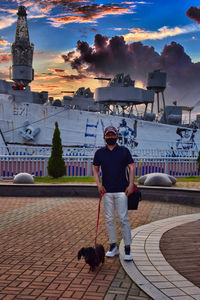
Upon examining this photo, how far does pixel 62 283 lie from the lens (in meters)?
4.49

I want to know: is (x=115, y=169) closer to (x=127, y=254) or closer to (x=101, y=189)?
(x=101, y=189)

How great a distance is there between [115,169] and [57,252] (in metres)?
2.02

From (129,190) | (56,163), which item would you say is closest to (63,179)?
(56,163)

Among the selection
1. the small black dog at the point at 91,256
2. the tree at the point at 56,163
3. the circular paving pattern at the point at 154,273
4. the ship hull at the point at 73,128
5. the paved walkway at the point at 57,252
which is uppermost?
the ship hull at the point at 73,128

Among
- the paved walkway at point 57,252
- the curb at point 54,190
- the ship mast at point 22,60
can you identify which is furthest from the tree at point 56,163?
the ship mast at point 22,60

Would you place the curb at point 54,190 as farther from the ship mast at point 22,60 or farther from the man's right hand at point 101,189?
the ship mast at point 22,60

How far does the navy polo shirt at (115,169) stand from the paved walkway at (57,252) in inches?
50.6

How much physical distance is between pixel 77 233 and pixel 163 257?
99.3 inches

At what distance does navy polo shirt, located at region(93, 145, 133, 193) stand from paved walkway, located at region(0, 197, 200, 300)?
4.22 feet

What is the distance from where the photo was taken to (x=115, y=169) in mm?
5301

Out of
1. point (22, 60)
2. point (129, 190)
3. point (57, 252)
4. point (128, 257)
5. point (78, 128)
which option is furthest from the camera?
point (22, 60)

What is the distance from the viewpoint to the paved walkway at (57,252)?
13.9 feet

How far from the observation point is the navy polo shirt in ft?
17.4

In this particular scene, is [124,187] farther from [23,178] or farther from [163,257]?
[23,178]
